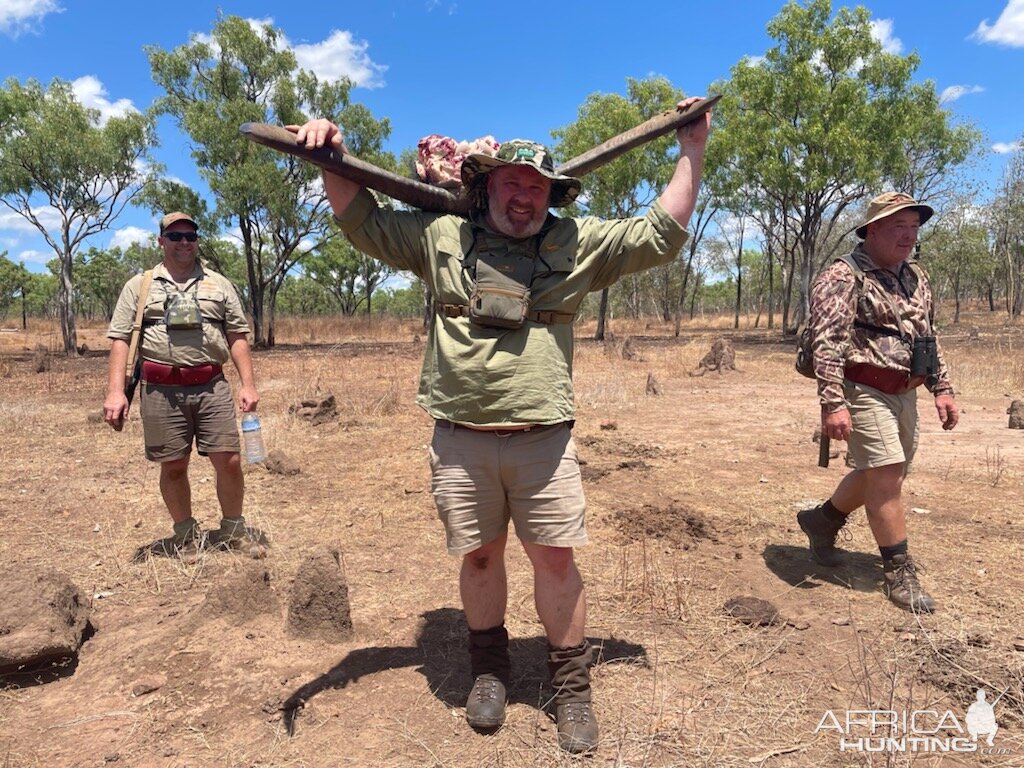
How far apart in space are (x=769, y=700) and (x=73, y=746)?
8.07ft

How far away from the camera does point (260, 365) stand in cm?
1596

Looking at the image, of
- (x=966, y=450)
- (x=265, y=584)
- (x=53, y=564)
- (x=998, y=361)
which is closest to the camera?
(x=265, y=584)

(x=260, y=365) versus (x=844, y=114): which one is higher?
(x=844, y=114)

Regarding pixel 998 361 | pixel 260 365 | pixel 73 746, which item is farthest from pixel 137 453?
pixel 998 361

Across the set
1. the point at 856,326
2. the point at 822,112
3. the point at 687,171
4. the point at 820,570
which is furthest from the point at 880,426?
the point at 822,112

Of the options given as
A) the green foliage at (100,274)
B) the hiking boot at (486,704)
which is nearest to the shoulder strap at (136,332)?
the hiking boot at (486,704)

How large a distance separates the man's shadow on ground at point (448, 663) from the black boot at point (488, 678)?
5.0 inches

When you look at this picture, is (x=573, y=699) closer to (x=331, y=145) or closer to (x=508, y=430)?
(x=508, y=430)

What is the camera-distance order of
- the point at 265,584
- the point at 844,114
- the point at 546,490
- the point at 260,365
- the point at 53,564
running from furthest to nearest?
the point at 844,114
the point at 260,365
the point at 53,564
the point at 265,584
the point at 546,490

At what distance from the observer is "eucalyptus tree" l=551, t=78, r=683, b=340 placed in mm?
22797

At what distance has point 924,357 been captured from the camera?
3.29 metres

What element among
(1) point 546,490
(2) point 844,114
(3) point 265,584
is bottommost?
(3) point 265,584

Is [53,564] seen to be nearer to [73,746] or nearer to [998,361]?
[73,746]

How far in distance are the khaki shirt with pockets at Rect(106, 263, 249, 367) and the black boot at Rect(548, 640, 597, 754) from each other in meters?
2.68
